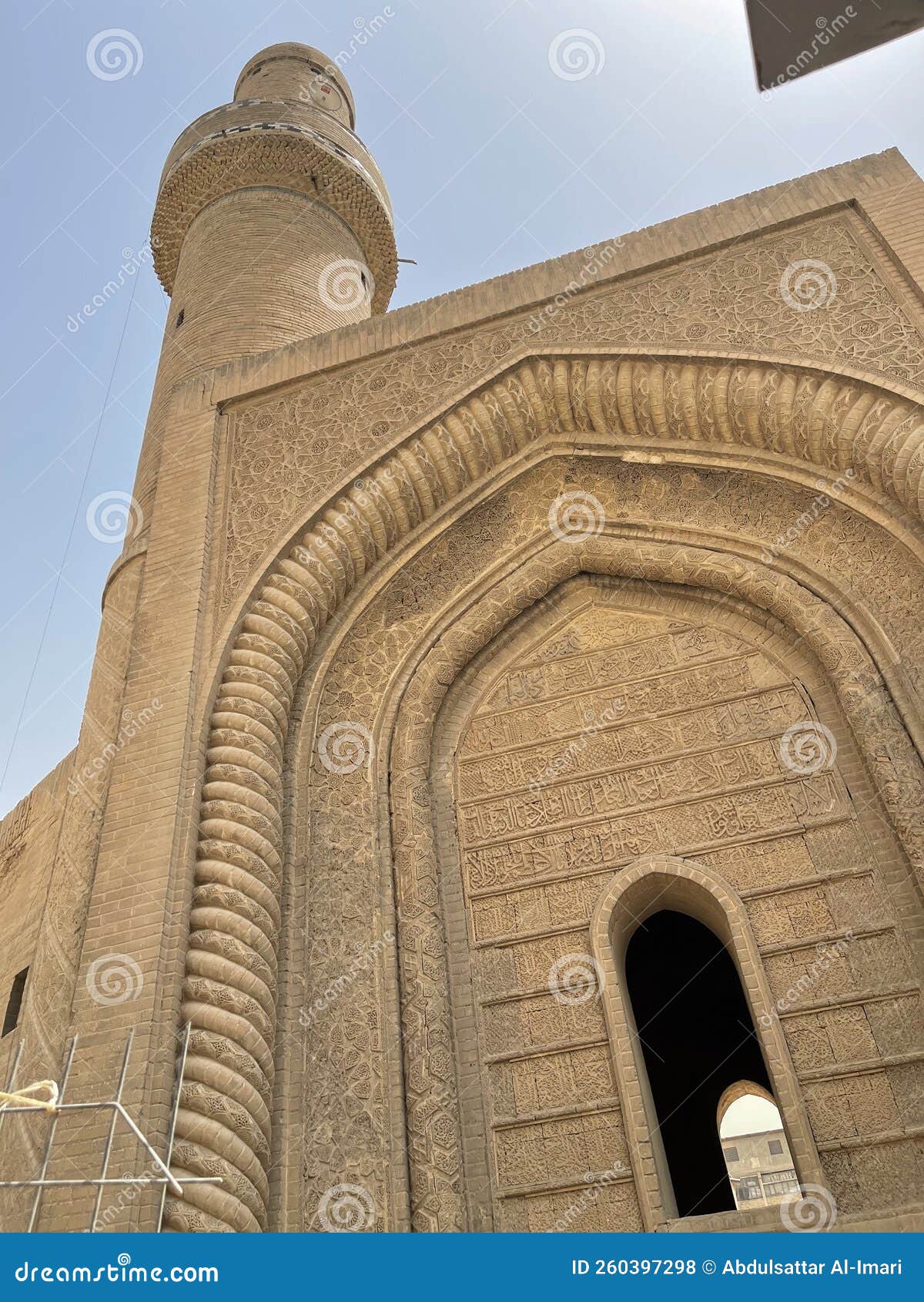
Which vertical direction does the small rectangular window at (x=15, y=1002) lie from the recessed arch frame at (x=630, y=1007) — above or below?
above

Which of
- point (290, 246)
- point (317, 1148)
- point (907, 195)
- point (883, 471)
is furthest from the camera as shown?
point (290, 246)

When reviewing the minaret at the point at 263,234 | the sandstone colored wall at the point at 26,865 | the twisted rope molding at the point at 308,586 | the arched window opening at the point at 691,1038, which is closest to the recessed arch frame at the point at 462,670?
the twisted rope molding at the point at 308,586

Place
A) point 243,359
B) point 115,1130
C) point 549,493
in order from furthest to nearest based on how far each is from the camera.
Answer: point 243,359 → point 549,493 → point 115,1130

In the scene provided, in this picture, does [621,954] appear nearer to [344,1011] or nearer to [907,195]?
[344,1011]

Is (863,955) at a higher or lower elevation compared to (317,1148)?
higher

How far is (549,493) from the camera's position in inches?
192

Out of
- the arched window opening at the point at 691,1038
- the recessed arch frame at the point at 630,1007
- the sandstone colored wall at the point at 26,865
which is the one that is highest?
the sandstone colored wall at the point at 26,865

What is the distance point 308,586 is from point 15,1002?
6.88 ft

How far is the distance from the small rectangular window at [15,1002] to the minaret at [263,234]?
3040mm

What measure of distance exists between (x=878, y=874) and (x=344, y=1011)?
5.88 feet

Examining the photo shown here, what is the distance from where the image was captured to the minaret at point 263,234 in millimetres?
Answer: 6680

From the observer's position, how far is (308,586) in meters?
4.43

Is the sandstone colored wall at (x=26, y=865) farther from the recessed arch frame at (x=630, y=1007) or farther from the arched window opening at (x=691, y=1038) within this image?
the arched window opening at (x=691, y=1038)

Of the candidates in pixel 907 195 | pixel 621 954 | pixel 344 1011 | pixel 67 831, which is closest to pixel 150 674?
pixel 67 831
